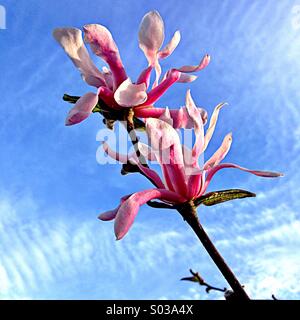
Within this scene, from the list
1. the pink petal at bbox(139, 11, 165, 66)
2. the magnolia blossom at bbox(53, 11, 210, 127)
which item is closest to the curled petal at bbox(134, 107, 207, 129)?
the magnolia blossom at bbox(53, 11, 210, 127)

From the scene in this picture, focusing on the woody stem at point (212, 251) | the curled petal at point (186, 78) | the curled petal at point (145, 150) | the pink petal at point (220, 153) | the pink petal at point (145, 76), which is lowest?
the woody stem at point (212, 251)

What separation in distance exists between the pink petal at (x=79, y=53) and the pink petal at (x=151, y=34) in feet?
0.31

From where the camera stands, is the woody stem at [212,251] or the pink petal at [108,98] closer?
the woody stem at [212,251]

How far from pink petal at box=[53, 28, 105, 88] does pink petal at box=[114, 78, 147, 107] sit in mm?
73

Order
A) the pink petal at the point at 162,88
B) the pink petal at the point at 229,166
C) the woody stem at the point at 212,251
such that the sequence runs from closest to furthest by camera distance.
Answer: the woody stem at the point at 212,251
the pink petal at the point at 229,166
the pink petal at the point at 162,88

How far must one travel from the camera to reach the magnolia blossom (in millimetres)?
739

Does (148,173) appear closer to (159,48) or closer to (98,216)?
(98,216)

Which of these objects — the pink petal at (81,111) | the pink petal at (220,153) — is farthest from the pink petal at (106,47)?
the pink petal at (220,153)

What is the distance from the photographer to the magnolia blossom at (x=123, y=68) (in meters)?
0.74

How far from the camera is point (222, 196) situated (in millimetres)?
719

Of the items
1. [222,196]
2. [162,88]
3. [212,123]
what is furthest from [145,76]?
[222,196]

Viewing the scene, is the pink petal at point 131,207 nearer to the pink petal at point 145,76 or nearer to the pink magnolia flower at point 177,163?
the pink magnolia flower at point 177,163
